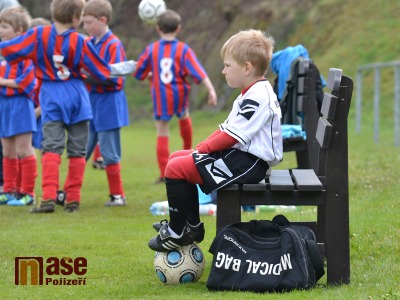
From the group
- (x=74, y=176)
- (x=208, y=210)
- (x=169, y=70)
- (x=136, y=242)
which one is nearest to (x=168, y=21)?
(x=169, y=70)

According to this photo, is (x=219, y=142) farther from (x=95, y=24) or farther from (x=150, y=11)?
(x=150, y=11)

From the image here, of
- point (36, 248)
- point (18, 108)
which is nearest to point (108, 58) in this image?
point (18, 108)

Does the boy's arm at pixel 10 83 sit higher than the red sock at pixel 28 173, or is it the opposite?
the boy's arm at pixel 10 83

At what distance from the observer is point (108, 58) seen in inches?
→ 452

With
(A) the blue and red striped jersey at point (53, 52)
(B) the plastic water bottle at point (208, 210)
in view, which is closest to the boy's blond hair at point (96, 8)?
(A) the blue and red striped jersey at point (53, 52)

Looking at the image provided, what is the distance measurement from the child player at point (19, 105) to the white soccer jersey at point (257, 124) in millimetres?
4982

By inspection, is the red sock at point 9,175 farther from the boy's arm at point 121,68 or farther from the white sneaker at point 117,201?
the boy's arm at point 121,68

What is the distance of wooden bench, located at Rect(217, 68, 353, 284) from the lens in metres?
6.09

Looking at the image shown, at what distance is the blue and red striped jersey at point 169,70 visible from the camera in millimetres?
13539

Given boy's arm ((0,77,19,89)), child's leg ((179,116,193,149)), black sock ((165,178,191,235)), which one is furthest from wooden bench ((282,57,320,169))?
child's leg ((179,116,193,149))

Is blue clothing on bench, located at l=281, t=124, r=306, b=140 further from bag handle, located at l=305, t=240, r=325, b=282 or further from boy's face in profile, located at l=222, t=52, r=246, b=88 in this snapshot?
bag handle, located at l=305, t=240, r=325, b=282

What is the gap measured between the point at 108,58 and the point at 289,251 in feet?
19.7

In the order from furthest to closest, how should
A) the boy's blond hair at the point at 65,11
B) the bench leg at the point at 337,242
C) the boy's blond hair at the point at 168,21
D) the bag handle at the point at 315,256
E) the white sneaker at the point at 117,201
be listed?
the boy's blond hair at the point at 168,21 → the white sneaker at the point at 117,201 → the boy's blond hair at the point at 65,11 → the bench leg at the point at 337,242 → the bag handle at the point at 315,256

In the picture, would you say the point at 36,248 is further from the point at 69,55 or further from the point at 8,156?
the point at 8,156
